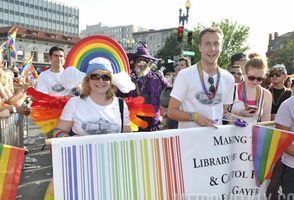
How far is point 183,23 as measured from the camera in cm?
1797

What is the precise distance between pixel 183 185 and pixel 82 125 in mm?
963

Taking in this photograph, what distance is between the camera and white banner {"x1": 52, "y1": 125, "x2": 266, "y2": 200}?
8.39 feet

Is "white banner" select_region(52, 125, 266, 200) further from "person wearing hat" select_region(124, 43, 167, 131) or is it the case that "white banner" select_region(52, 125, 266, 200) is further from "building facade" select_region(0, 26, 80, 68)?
"building facade" select_region(0, 26, 80, 68)

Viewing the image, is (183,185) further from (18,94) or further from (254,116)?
(18,94)

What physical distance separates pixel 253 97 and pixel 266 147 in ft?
3.21

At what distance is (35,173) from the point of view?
609cm

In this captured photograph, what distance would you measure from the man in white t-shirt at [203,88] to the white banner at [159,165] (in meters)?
0.32

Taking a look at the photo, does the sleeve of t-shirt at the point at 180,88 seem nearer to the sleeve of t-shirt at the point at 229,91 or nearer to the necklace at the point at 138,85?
the sleeve of t-shirt at the point at 229,91

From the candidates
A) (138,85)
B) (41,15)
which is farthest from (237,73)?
(41,15)

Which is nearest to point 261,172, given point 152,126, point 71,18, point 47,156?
point 152,126

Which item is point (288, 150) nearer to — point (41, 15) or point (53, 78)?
point (53, 78)

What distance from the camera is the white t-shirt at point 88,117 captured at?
303 centimetres

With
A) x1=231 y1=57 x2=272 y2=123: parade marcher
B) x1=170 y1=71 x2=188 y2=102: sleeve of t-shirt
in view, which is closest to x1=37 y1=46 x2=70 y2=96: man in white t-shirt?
x1=170 y1=71 x2=188 y2=102: sleeve of t-shirt

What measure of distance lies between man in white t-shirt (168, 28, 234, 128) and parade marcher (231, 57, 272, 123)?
50 centimetres
